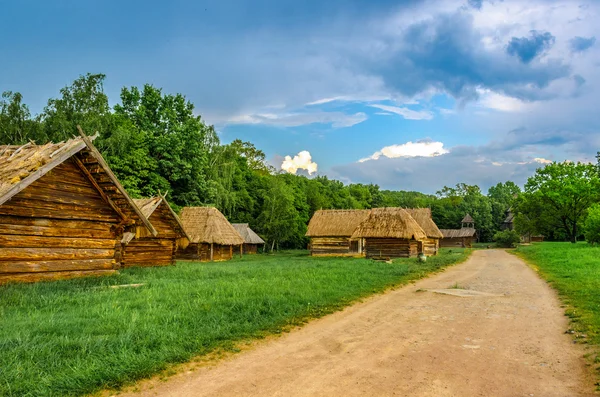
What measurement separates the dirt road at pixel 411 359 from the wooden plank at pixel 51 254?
9.33 m

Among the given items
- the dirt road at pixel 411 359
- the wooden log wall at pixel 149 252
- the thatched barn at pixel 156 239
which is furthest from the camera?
the thatched barn at pixel 156 239

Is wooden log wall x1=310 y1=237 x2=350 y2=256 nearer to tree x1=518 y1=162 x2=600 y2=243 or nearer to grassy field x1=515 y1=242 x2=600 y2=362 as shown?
grassy field x1=515 y1=242 x2=600 y2=362

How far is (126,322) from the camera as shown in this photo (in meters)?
7.89

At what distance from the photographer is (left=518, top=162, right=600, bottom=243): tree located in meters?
51.0

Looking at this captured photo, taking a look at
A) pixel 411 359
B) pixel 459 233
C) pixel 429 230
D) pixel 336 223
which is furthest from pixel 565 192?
pixel 411 359

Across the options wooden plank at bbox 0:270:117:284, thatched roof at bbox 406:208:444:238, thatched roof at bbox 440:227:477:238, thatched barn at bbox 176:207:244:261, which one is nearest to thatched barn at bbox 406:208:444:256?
thatched roof at bbox 406:208:444:238

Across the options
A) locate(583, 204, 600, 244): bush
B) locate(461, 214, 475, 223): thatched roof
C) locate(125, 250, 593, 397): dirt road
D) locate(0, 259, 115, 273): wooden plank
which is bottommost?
locate(125, 250, 593, 397): dirt road

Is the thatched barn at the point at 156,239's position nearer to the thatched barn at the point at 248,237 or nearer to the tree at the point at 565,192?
the thatched barn at the point at 248,237

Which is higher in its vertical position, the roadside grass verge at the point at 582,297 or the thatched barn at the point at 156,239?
the thatched barn at the point at 156,239

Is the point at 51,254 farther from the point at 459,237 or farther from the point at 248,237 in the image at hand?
the point at 459,237

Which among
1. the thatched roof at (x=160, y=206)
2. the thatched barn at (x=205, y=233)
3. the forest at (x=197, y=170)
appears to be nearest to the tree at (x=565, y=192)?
the forest at (x=197, y=170)

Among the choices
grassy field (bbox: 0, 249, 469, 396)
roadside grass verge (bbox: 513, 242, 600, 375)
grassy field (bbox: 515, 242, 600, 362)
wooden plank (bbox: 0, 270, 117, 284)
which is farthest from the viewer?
wooden plank (bbox: 0, 270, 117, 284)

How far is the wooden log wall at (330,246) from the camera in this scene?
42.4 m

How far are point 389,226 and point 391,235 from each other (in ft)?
4.09
